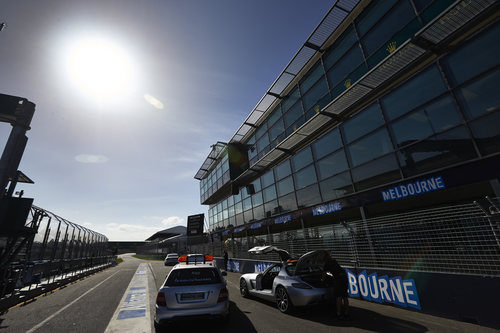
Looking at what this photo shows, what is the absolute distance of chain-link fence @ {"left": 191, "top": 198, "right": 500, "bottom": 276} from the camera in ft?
15.9

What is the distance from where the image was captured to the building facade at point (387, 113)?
7371 millimetres

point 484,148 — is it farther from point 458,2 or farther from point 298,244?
point 298,244

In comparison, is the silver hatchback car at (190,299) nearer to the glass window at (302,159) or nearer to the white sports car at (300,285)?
the white sports car at (300,285)

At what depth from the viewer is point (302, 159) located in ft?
51.2

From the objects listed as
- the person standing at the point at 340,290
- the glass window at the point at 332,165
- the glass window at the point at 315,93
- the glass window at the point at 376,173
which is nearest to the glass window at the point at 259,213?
the glass window at the point at 332,165

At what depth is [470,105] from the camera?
755 centimetres

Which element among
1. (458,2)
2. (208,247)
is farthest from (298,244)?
(208,247)

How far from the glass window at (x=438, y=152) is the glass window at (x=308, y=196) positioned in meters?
5.29

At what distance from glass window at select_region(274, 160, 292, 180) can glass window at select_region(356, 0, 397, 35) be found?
9430 mm

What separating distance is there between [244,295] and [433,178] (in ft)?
27.5

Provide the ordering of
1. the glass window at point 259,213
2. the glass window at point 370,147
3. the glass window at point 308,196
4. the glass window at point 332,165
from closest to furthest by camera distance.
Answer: the glass window at point 370,147
the glass window at point 332,165
the glass window at point 308,196
the glass window at point 259,213

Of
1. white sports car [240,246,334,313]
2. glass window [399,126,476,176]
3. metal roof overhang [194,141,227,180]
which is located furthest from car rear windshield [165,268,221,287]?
metal roof overhang [194,141,227,180]

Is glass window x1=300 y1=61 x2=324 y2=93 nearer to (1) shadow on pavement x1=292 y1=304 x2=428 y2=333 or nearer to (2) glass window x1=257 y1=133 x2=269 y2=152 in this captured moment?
(2) glass window x1=257 y1=133 x2=269 y2=152

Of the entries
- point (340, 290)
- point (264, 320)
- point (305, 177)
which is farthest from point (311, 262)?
point (305, 177)
